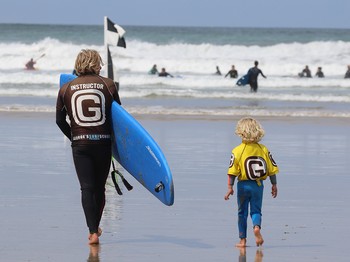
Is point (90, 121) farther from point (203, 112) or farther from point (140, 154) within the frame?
point (203, 112)

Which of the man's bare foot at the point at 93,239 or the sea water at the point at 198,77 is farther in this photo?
the sea water at the point at 198,77

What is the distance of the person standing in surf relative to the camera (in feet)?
22.9

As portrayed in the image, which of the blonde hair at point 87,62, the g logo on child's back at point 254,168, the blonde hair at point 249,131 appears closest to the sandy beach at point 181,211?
the g logo on child's back at point 254,168

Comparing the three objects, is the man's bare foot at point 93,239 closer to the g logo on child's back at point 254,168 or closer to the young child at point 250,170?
the young child at point 250,170

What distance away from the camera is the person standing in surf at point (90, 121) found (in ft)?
22.9

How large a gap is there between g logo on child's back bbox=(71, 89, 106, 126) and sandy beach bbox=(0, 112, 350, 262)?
86 cm

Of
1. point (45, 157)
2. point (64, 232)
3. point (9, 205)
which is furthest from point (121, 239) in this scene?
point (45, 157)

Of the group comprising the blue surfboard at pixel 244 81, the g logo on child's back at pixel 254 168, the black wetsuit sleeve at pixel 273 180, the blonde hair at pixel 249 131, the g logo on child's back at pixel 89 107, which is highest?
the blue surfboard at pixel 244 81

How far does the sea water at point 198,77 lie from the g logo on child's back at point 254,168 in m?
14.4

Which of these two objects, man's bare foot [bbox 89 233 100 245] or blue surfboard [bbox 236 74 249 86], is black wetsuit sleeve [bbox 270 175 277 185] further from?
blue surfboard [bbox 236 74 249 86]

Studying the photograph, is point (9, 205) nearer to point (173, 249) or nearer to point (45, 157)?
point (173, 249)

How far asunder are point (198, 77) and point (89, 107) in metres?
31.4

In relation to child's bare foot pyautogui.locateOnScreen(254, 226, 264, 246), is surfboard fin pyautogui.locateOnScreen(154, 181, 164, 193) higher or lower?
higher

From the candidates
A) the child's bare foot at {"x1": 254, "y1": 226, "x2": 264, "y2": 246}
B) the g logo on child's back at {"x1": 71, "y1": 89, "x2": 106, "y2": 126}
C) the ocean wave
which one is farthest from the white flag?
the child's bare foot at {"x1": 254, "y1": 226, "x2": 264, "y2": 246}
